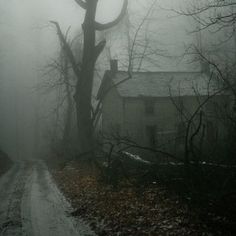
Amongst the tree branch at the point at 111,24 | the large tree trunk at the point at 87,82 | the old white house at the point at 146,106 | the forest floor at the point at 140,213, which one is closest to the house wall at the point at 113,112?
the old white house at the point at 146,106

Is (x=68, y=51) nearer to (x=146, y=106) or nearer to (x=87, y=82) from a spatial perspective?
(x=87, y=82)

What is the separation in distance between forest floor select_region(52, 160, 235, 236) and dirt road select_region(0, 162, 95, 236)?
0.39 meters

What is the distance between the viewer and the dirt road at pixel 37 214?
9.85m

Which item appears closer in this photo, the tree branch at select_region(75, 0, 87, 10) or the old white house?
the tree branch at select_region(75, 0, 87, 10)

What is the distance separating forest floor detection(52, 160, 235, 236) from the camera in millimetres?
8555

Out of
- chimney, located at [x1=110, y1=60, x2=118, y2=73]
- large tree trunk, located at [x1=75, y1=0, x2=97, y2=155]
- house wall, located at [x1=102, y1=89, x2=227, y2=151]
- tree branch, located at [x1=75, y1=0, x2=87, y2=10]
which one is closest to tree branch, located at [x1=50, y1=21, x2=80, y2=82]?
large tree trunk, located at [x1=75, y1=0, x2=97, y2=155]

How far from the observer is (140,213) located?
10297mm

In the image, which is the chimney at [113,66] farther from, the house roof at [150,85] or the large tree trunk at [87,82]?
the large tree trunk at [87,82]

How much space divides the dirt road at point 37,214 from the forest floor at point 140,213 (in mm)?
391

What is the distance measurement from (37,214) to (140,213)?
335cm

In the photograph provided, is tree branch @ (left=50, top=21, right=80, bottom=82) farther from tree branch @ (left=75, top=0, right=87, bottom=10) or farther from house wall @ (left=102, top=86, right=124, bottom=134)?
house wall @ (left=102, top=86, right=124, bottom=134)

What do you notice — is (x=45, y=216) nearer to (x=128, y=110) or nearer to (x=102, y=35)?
(x=102, y=35)

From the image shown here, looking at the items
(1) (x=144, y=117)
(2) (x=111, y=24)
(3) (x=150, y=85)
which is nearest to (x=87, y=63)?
(2) (x=111, y=24)

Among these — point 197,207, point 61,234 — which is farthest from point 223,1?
point 61,234
